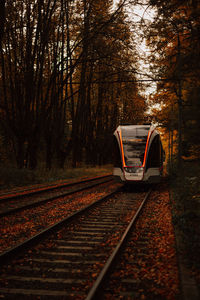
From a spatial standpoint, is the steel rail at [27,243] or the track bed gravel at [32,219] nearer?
the steel rail at [27,243]

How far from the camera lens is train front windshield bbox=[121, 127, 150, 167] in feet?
50.4

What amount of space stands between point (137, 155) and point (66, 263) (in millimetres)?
10667

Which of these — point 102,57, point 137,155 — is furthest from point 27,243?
point 102,57

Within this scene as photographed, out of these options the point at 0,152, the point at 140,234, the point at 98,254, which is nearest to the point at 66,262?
the point at 98,254

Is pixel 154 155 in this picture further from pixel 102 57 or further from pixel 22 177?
pixel 22 177

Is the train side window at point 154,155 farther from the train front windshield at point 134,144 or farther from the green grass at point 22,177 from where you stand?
the green grass at point 22,177

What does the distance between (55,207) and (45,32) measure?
12404 mm

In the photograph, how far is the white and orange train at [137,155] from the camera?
1524 centimetres

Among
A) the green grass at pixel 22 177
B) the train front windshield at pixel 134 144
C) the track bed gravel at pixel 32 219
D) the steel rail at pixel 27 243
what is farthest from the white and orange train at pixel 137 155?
the steel rail at pixel 27 243

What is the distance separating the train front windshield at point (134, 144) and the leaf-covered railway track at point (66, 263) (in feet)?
24.3

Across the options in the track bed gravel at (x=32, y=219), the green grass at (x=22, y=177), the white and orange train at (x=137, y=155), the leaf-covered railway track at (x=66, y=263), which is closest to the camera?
the leaf-covered railway track at (x=66, y=263)

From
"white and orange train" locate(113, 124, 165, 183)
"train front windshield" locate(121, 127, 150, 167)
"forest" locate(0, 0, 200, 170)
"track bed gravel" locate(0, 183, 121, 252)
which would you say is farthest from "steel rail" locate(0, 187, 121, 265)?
"train front windshield" locate(121, 127, 150, 167)

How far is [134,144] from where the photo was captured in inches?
616

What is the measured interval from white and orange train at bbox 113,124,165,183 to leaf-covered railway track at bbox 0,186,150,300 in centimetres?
721
